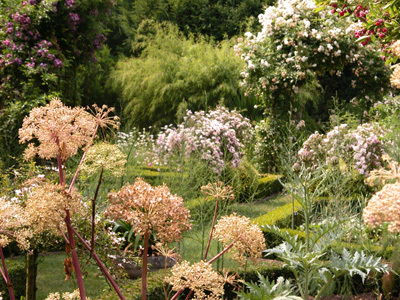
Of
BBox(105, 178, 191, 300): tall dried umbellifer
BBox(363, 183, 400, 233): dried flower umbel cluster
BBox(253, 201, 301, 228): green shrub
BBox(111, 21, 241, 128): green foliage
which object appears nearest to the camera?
BBox(363, 183, 400, 233): dried flower umbel cluster

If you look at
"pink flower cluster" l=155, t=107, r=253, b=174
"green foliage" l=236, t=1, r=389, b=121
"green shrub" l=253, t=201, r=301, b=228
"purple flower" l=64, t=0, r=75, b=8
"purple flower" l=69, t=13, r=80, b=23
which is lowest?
"green shrub" l=253, t=201, r=301, b=228

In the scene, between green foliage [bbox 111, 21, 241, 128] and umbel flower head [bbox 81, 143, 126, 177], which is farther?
green foliage [bbox 111, 21, 241, 128]

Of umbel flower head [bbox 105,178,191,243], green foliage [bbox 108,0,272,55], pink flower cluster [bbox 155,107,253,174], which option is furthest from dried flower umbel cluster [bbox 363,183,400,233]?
green foliage [bbox 108,0,272,55]

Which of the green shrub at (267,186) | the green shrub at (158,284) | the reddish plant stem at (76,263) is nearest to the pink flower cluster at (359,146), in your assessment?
the green shrub at (267,186)

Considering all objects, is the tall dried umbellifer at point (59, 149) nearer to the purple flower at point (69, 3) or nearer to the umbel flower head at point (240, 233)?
the umbel flower head at point (240, 233)

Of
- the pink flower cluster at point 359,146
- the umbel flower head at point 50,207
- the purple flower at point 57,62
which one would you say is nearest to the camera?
the umbel flower head at point 50,207

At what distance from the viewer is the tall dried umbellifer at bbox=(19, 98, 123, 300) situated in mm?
806

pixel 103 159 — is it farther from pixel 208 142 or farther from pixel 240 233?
pixel 208 142

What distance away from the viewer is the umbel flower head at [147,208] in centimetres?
93

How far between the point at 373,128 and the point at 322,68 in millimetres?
2782

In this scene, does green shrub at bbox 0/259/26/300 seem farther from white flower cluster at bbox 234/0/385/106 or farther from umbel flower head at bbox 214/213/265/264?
white flower cluster at bbox 234/0/385/106

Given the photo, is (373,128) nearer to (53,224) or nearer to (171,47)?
(53,224)

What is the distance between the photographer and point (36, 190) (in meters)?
0.84

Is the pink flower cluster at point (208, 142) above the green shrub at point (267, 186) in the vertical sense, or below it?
above
